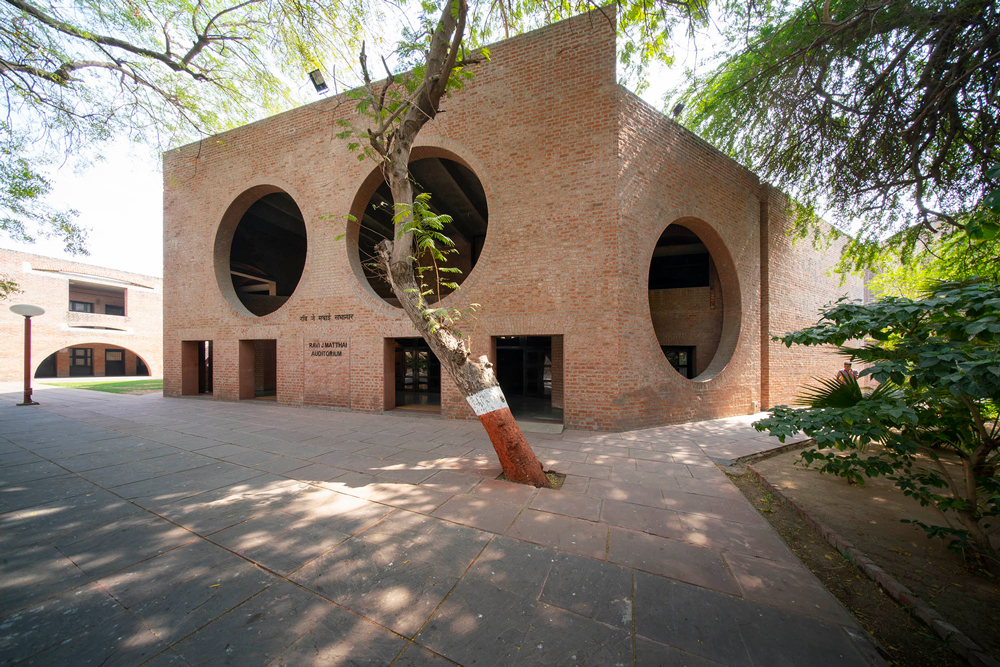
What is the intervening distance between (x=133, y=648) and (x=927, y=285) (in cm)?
579

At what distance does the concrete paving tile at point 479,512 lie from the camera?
3.10 metres

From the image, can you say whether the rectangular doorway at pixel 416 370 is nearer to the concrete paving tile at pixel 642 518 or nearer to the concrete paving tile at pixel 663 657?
the concrete paving tile at pixel 642 518

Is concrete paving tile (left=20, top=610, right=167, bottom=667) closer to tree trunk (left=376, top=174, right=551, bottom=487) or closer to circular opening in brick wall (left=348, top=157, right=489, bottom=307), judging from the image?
tree trunk (left=376, top=174, right=551, bottom=487)

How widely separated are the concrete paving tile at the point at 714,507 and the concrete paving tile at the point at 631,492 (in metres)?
0.11

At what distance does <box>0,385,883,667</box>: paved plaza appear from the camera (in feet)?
6.04

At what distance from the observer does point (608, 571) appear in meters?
2.49

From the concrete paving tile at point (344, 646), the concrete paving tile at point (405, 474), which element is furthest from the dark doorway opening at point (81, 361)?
the concrete paving tile at point (344, 646)

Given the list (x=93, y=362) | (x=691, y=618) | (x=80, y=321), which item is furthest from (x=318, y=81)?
(x=93, y=362)

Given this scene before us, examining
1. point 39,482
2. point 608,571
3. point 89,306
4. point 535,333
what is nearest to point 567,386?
point 535,333

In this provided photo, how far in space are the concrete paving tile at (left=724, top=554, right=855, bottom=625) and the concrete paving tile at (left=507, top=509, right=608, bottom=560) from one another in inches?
38.8

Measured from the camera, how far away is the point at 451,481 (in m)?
4.10

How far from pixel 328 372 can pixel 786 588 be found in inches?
377

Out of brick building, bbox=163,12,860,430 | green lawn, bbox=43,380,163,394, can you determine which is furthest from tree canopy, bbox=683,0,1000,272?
green lawn, bbox=43,380,163,394

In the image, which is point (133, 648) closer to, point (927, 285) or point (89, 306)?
point (927, 285)
